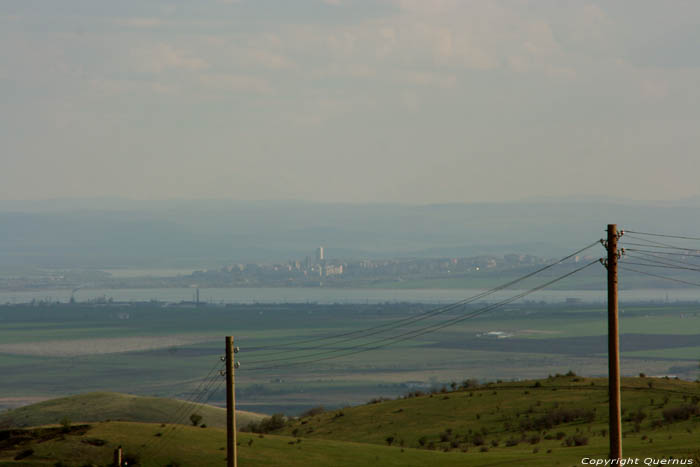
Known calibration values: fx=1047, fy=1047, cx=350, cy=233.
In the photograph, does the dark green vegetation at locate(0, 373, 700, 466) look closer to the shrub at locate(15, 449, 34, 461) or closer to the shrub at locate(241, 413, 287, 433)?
the shrub at locate(15, 449, 34, 461)

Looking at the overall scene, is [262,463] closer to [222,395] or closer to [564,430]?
[564,430]

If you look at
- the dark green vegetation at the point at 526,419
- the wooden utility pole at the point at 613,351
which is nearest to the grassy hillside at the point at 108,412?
the dark green vegetation at the point at 526,419

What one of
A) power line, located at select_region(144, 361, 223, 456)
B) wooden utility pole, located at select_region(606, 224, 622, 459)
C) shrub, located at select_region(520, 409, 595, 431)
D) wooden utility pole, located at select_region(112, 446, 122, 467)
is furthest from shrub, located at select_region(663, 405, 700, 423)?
wooden utility pole, located at select_region(112, 446, 122, 467)

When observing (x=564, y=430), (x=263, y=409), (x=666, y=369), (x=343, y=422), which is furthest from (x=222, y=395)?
(x=564, y=430)

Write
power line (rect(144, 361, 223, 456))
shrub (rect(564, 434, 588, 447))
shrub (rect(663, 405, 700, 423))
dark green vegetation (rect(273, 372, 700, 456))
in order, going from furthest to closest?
shrub (rect(663, 405, 700, 423)), dark green vegetation (rect(273, 372, 700, 456)), shrub (rect(564, 434, 588, 447)), power line (rect(144, 361, 223, 456))

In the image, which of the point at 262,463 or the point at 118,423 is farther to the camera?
the point at 118,423

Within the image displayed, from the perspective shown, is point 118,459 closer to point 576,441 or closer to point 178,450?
point 178,450

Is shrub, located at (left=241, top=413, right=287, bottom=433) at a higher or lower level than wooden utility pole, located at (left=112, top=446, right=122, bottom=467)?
lower
